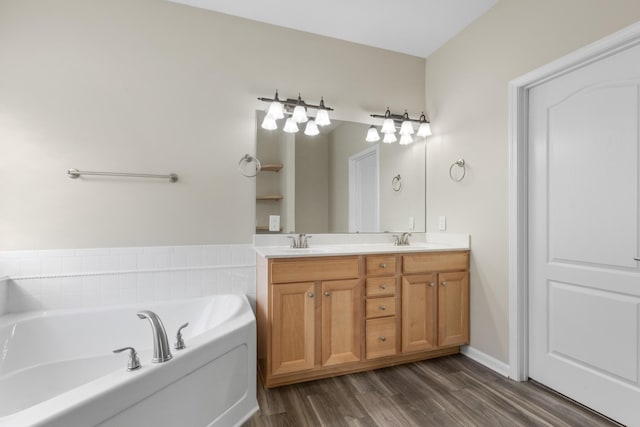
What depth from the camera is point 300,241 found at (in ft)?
8.11

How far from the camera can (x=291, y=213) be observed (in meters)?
2.50

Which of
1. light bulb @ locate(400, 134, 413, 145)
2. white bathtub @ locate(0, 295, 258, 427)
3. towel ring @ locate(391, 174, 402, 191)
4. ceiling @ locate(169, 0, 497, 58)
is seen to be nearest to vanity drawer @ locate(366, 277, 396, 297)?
white bathtub @ locate(0, 295, 258, 427)

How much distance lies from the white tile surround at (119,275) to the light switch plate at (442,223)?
5.42 feet

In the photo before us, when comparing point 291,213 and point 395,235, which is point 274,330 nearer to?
point 291,213

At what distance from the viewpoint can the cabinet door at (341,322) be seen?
2045 mm

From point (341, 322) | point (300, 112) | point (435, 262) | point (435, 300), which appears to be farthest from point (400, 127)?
point (341, 322)

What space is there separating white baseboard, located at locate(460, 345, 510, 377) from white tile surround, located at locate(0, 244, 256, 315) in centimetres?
174

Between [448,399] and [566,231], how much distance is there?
124 cm

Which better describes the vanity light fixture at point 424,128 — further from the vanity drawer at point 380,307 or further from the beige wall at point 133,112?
the vanity drawer at point 380,307

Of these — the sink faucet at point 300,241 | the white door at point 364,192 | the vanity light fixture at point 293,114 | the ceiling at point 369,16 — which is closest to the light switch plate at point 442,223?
the white door at point 364,192

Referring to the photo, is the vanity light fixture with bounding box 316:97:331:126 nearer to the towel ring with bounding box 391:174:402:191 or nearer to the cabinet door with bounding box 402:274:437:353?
the towel ring with bounding box 391:174:402:191

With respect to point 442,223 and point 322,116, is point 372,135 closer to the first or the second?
point 322,116

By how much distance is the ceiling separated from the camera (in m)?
2.25

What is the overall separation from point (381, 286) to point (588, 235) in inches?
48.6
